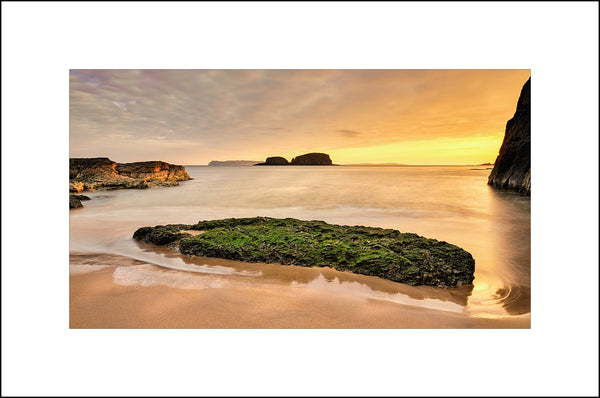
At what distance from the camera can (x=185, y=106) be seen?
4234 mm

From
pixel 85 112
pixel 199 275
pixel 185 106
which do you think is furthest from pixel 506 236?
pixel 85 112

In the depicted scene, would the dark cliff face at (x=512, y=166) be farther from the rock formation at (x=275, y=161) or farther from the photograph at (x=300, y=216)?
the rock formation at (x=275, y=161)

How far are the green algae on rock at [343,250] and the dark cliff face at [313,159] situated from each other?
206 centimetres

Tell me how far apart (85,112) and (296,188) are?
492cm

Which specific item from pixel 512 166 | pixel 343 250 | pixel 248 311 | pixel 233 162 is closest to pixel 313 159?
pixel 233 162

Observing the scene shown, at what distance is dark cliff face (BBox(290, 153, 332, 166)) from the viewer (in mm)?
5489

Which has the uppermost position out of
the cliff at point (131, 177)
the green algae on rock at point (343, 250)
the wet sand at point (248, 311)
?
the cliff at point (131, 177)

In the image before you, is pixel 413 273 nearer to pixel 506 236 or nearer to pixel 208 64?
pixel 506 236

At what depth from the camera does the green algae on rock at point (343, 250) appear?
267 centimetres

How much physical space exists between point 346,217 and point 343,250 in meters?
2.70

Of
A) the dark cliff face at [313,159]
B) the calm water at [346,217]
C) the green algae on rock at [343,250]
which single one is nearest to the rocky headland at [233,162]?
the calm water at [346,217]

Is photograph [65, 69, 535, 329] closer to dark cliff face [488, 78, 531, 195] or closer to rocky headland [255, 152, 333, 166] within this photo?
rocky headland [255, 152, 333, 166]

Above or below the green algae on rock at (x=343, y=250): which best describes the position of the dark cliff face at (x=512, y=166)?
above

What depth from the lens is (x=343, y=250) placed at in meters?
2.98
